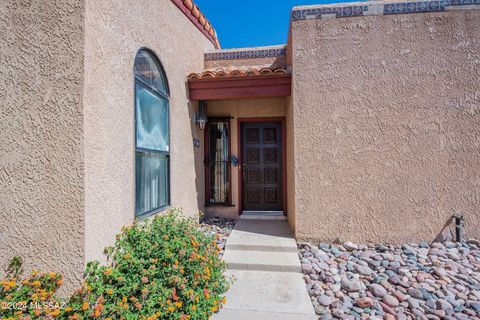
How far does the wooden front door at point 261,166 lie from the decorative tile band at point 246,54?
230 centimetres

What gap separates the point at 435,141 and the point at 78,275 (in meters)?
6.81

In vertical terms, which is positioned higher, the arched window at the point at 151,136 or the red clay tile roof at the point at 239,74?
the red clay tile roof at the point at 239,74

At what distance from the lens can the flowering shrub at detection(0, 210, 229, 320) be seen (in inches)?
106

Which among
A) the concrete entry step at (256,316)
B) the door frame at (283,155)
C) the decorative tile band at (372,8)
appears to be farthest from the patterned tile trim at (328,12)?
the concrete entry step at (256,316)

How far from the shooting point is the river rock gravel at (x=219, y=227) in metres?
5.40

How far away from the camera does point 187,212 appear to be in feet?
19.4

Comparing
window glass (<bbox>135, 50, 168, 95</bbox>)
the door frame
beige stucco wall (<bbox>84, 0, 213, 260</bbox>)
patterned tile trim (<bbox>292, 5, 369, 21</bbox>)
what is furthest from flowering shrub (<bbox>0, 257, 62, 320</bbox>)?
patterned tile trim (<bbox>292, 5, 369, 21</bbox>)

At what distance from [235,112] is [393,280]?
5489 millimetres

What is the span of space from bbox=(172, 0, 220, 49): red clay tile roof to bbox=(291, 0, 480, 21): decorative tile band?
2.65 meters

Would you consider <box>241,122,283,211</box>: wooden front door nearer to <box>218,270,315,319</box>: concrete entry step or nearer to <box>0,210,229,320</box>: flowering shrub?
<box>218,270,315,319</box>: concrete entry step

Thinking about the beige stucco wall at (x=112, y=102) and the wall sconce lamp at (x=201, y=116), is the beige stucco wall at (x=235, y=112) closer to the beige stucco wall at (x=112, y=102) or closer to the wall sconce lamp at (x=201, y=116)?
the wall sconce lamp at (x=201, y=116)

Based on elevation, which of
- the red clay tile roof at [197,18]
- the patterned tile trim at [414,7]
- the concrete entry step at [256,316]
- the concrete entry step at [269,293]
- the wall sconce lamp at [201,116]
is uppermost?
the red clay tile roof at [197,18]

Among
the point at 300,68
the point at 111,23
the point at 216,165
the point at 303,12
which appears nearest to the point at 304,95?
the point at 300,68

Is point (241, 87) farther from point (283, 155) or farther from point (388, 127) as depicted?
point (388, 127)
